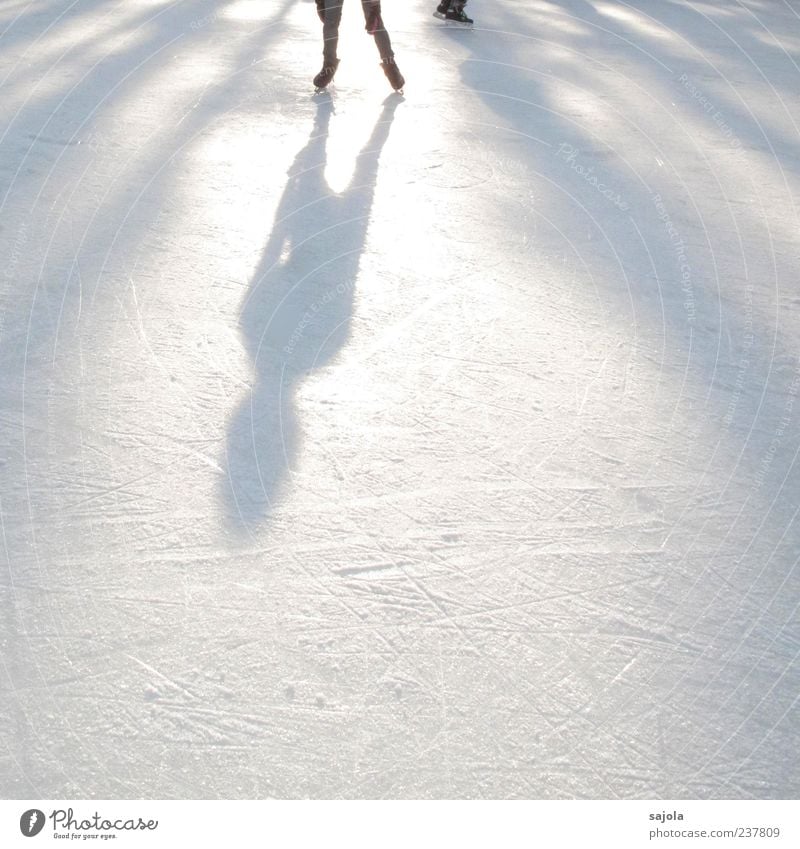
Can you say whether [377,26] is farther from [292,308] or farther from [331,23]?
[292,308]

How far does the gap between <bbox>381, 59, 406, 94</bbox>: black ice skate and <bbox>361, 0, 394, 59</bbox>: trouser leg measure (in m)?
0.04

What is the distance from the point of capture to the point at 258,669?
3023 millimetres

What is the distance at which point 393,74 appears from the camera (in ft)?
24.2

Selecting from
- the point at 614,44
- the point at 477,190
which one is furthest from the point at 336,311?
the point at 614,44

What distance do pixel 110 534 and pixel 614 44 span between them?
747 cm

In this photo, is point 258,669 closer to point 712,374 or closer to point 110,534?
point 110,534

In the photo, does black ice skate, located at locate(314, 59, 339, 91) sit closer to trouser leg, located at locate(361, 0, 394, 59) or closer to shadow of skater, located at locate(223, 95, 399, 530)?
trouser leg, located at locate(361, 0, 394, 59)

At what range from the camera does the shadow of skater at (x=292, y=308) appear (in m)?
3.84

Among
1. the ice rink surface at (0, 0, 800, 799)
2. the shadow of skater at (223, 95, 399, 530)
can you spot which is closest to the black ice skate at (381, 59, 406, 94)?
the ice rink surface at (0, 0, 800, 799)

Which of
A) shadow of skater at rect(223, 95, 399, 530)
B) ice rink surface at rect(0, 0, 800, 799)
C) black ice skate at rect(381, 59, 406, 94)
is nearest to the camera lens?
ice rink surface at rect(0, 0, 800, 799)

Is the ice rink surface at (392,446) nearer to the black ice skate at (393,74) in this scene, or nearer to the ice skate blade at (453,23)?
the black ice skate at (393,74)

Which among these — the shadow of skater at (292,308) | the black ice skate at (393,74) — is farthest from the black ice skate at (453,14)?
the shadow of skater at (292,308)

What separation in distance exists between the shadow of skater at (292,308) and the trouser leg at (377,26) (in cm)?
78

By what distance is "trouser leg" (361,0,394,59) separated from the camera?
23.2 feet
